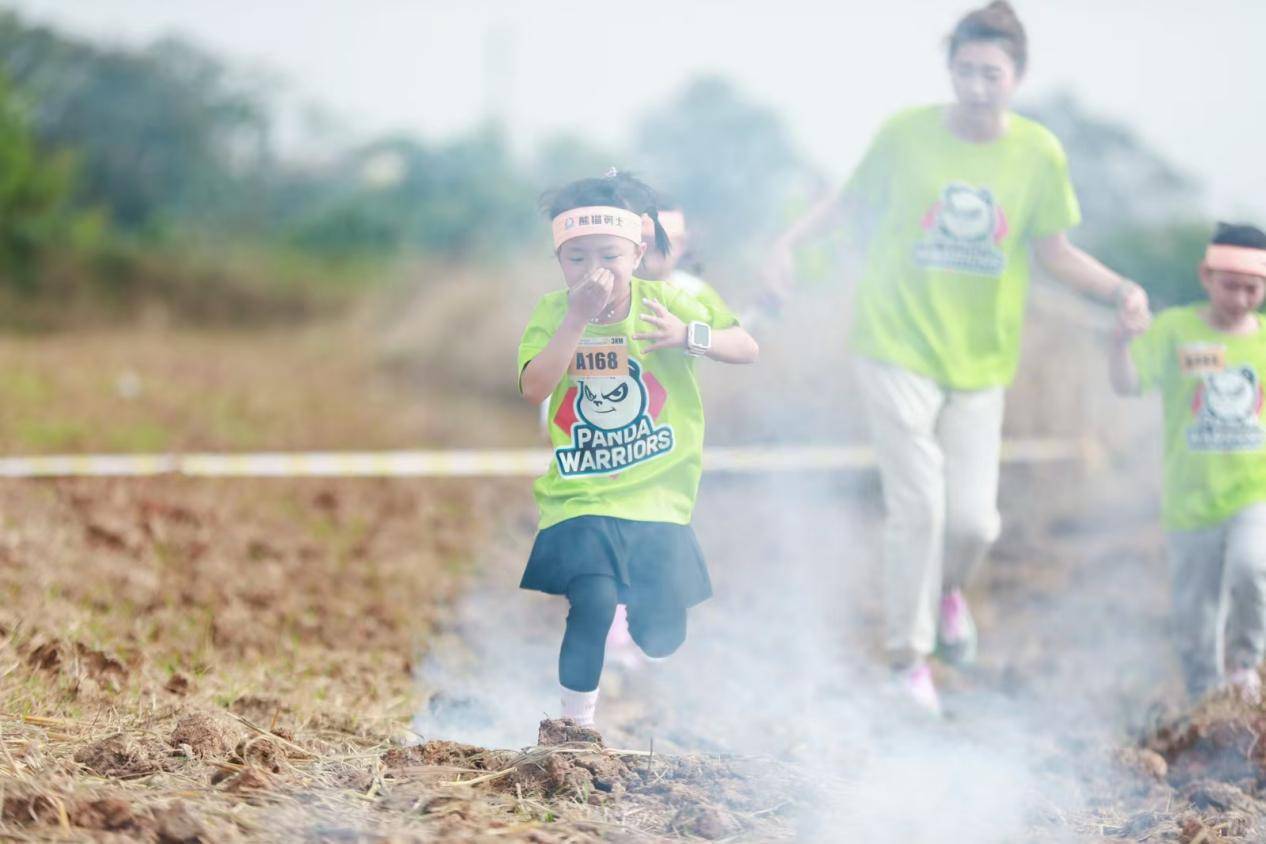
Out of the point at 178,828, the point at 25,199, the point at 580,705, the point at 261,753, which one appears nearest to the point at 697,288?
the point at 580,705

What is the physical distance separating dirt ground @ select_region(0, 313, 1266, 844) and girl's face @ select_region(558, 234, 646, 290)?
3.74 ft

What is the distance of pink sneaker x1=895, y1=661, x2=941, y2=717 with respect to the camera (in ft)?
17.4

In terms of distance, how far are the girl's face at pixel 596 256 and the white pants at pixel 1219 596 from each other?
2660mm

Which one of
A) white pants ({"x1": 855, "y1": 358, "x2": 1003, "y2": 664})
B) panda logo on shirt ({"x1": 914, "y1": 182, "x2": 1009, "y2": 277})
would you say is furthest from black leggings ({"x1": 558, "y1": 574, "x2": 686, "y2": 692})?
panda logo on shirt ({"x1": 914, "y1": 182, "x2": 1009, "y2": 277})

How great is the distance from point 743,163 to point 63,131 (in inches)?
767

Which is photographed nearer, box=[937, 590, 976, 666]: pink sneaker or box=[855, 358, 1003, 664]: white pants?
box=[855, 358, 1003, 664]: white pants

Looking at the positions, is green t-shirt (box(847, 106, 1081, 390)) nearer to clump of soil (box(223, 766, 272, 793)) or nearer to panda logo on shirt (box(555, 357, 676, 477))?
panda logo on shirt (box(555, 357, 676, 477))

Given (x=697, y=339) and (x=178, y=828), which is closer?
(x=178, y=828)

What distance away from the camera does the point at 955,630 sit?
5.77 metres

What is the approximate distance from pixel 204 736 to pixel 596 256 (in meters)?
1.50

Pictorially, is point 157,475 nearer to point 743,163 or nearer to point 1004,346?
point 1004,346

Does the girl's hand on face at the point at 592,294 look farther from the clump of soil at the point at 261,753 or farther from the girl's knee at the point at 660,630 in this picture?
the clump of soil at the point at 261,753

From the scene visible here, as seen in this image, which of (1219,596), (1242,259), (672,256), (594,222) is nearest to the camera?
(594,222)

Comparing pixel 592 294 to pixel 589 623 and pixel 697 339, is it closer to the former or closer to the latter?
pixel 697 339
